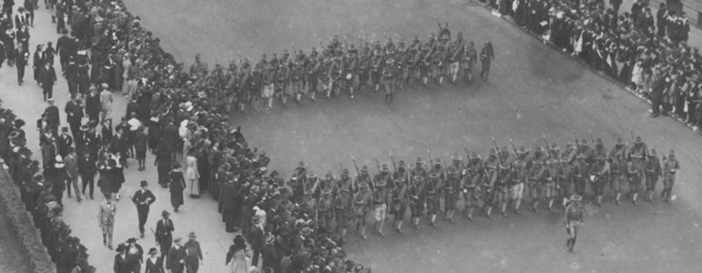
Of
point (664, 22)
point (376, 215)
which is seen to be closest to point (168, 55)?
point (376, 215)

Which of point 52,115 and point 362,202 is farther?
point 52,115

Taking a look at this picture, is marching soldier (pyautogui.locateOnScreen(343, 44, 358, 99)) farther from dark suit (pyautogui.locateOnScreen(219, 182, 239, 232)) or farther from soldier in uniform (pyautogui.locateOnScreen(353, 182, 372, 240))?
dark suit (pyautogui.locateOnScreen(219, 182, 239, 232))

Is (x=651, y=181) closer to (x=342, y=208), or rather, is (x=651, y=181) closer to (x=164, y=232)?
(x=342, y=208)

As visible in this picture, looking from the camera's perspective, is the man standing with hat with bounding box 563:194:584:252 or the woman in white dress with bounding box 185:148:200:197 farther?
the woman in white dress with bounding box 185:148:200:197

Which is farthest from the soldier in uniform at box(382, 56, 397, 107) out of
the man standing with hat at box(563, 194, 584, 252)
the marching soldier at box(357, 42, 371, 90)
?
the man standing with hat at box(563, 194, 584, 252)

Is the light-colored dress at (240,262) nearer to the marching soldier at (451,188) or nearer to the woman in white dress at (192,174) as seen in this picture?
the woman in white dress at (192,174)

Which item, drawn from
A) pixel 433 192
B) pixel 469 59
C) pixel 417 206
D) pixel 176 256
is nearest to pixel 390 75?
pixel 469 59

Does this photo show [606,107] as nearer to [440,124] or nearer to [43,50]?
[440,124]
